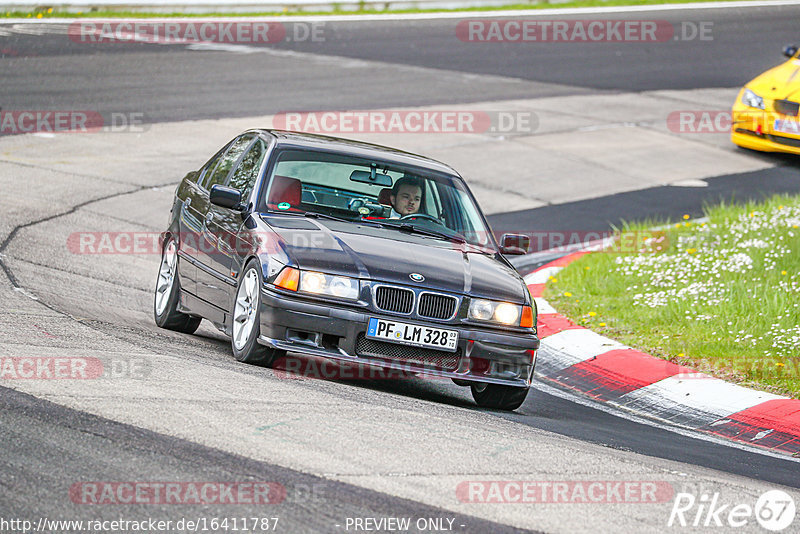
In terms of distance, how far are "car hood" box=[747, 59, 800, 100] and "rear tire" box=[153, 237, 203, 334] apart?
10.6 m

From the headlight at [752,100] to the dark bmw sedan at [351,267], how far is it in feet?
32.1

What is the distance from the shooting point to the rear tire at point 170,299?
29.3ft

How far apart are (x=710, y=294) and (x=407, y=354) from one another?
3942 millimetres

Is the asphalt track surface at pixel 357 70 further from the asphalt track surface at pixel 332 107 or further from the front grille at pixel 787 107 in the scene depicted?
the front grille at pixel 787 107

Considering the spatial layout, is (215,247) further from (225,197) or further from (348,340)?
(348,340)

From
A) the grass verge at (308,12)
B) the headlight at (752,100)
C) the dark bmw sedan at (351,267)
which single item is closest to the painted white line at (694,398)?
the dark bmw sedan at (351,267)

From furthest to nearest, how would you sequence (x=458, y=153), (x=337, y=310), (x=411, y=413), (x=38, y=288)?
(x=458, y=153) → (x=38, y=288) → (x=337, y=310) → (x=411, y=413)

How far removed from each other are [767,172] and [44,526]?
14.5 m

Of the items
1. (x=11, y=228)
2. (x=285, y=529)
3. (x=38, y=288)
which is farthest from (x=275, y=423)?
(x=11, y=228)

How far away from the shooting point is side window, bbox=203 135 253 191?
8.95 meters

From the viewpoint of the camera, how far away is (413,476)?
5207 millimetres

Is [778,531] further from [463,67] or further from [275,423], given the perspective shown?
[463,67]

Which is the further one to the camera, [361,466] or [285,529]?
[361,466]

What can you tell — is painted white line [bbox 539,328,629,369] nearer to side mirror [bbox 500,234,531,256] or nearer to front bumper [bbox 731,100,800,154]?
side mirror [bbox 500,234,531,256]
